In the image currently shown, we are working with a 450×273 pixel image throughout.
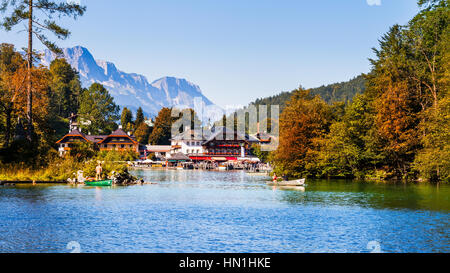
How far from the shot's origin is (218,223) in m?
26.7

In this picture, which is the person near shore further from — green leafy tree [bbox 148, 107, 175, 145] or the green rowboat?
green leafy tree [bbox 148, 107, 175, 145]

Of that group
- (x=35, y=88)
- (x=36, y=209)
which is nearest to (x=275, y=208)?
(x=36, y=209)

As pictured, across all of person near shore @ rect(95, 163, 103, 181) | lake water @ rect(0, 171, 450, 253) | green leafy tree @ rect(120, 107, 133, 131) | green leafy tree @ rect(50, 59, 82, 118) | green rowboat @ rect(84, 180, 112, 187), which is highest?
green leafy tree @ rect(50, 59, 82, 118)

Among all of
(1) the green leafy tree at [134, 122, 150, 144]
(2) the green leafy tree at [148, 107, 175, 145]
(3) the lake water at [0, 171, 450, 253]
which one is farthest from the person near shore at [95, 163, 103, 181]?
(1) the green leafy tree at [134, 122, 150, 144]

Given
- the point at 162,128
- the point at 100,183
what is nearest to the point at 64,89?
the point at 162,128

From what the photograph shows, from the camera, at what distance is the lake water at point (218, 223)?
20734 mm

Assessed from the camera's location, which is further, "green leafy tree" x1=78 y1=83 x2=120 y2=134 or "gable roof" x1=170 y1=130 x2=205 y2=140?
"gable roof" x1=170 y1=130 x2=205 y2=140

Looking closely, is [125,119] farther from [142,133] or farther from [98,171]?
[98,171]

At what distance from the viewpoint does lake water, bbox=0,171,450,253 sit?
20734mm

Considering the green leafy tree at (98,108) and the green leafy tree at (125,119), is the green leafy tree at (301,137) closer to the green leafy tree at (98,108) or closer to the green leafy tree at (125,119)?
the green leafy tree at (98,108)

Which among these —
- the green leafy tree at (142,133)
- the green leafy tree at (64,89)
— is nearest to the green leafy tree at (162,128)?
the green leafy tree at (142,133)

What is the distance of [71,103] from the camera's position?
15662 centimetres

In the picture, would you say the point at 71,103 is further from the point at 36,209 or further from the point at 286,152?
the point at 36,209
